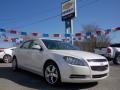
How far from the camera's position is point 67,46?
8.40 metres

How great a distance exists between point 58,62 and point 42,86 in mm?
876

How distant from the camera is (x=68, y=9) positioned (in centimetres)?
2538

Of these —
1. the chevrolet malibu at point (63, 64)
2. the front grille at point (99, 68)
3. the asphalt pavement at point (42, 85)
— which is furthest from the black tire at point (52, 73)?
the front grille at point (99, 68)

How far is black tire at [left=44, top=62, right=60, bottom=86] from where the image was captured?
6.74 m

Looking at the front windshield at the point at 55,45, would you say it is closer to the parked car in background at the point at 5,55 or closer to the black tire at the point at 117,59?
the black tire at the point at 117,59

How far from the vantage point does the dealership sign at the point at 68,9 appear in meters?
24.3

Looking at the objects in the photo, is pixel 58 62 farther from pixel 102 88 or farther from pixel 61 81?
pixel 102 88

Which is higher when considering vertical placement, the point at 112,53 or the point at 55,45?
the point at 55,45

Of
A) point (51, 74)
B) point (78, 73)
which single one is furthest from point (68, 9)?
point (78, 73)

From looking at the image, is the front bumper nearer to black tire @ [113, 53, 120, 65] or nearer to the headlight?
the headlight

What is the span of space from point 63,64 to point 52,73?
2.03 feet

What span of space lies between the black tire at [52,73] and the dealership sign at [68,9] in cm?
1737

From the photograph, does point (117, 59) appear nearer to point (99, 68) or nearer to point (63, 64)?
point (99, 68)

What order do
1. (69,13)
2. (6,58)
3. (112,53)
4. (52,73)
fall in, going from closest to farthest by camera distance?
(52,73) < (112,53) < (6,58) < (69,13)
